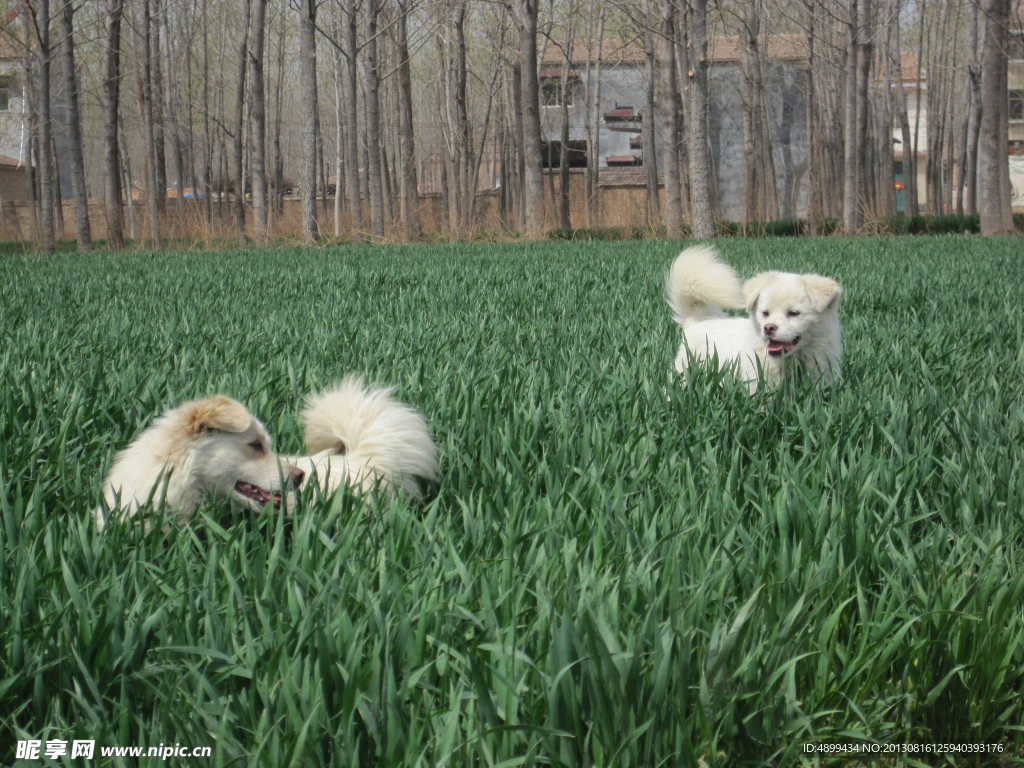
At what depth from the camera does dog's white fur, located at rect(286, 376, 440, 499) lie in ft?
9.33

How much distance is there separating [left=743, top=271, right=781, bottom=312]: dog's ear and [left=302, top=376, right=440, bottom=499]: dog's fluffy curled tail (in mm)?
2348

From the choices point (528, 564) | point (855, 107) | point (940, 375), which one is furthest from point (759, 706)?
point (855, 107)

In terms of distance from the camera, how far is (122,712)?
62.5 inches

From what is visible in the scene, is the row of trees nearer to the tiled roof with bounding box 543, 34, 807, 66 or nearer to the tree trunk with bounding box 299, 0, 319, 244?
the tree trunk with bounding box 299, 0, 319, 244

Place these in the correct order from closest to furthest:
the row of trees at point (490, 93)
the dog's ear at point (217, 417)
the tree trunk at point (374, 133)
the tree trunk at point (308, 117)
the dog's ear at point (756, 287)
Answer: the dog's ear at point (217, 417)
the dog's ear at point (756, 287)
the row of trees at point (490, 93)
the tree trunk at point (308, 117)
the tree trunk at point (374, 133)

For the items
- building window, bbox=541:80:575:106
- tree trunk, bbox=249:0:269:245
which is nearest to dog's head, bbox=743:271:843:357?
tree trunk, bbox=249:0:269:245

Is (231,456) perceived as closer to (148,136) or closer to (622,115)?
(148,136)

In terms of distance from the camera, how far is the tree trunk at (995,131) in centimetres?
1838

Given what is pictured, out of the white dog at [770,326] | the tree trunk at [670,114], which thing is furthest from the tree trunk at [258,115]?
the white dog at [770,326]

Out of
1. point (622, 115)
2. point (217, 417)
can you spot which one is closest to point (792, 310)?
point (217, 417)

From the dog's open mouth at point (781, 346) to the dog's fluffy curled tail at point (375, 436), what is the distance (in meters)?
2.12

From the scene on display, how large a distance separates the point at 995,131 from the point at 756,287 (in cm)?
1685

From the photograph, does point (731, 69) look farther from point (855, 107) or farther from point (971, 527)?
point (971, 527)

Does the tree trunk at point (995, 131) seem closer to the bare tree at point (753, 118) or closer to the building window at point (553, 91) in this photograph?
the bare tree at point (753, 118)
